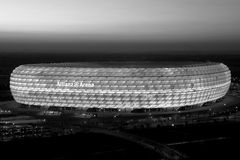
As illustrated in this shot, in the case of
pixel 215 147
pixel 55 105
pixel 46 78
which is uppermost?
pixel 46 78

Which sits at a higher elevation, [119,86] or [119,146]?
[119,86]

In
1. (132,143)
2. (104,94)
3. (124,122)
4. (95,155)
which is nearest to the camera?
(95,155)

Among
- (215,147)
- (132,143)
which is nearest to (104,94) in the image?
(132,143)

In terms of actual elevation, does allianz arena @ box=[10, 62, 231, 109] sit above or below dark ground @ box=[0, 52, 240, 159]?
above

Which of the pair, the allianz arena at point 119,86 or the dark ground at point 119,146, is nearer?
the dark ground at point 119,146

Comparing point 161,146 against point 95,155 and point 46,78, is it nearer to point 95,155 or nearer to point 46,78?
point 95,155

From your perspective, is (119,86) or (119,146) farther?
(119,86)

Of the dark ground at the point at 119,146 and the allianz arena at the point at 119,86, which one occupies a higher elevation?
the allianz arena at the point at 119,86

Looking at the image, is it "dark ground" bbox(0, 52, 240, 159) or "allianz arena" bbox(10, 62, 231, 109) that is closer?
"dark ground" bbox(0, 52, 240, 159)
